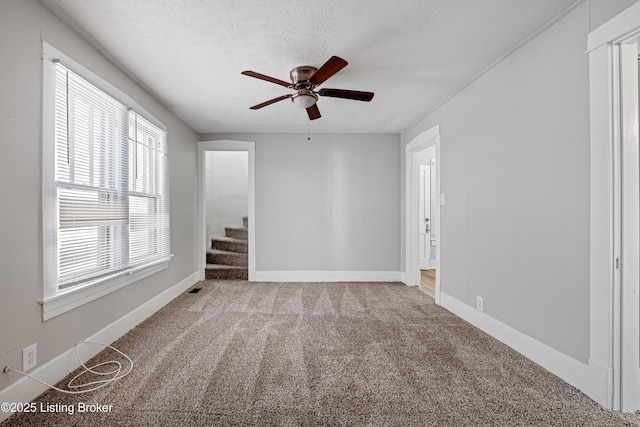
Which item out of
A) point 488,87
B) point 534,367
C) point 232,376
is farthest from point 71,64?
point 534,367

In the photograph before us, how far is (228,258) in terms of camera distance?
4973mm

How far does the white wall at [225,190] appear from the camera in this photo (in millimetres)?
6137

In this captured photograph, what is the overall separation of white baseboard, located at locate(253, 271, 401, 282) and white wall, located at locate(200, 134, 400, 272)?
73 millimetres

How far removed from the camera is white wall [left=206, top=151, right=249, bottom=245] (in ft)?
20.1

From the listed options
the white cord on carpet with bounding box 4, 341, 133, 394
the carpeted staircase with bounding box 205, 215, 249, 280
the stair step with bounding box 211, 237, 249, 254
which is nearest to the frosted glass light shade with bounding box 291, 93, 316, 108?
the white cord on carpet with bounding box 4, 341, 133, 394

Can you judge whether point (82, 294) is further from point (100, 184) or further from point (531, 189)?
point (531, 189)

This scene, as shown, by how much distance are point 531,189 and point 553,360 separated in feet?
3.80

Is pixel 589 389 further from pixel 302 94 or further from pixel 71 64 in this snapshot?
pixel 71 64

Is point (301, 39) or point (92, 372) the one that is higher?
point (301, 39)

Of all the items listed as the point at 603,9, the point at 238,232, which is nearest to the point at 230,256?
the point at 238,232

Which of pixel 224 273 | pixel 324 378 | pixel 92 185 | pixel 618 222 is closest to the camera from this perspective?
pixel 618 222

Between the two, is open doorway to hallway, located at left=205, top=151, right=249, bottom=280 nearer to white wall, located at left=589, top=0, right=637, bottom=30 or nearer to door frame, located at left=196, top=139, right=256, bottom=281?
door frame, located at left=196, top=139, right=256, bottom=281

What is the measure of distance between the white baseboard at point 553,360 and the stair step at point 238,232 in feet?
13.0

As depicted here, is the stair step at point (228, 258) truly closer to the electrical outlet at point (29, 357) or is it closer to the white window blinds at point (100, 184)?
the white window blinds at point (100, 184)
